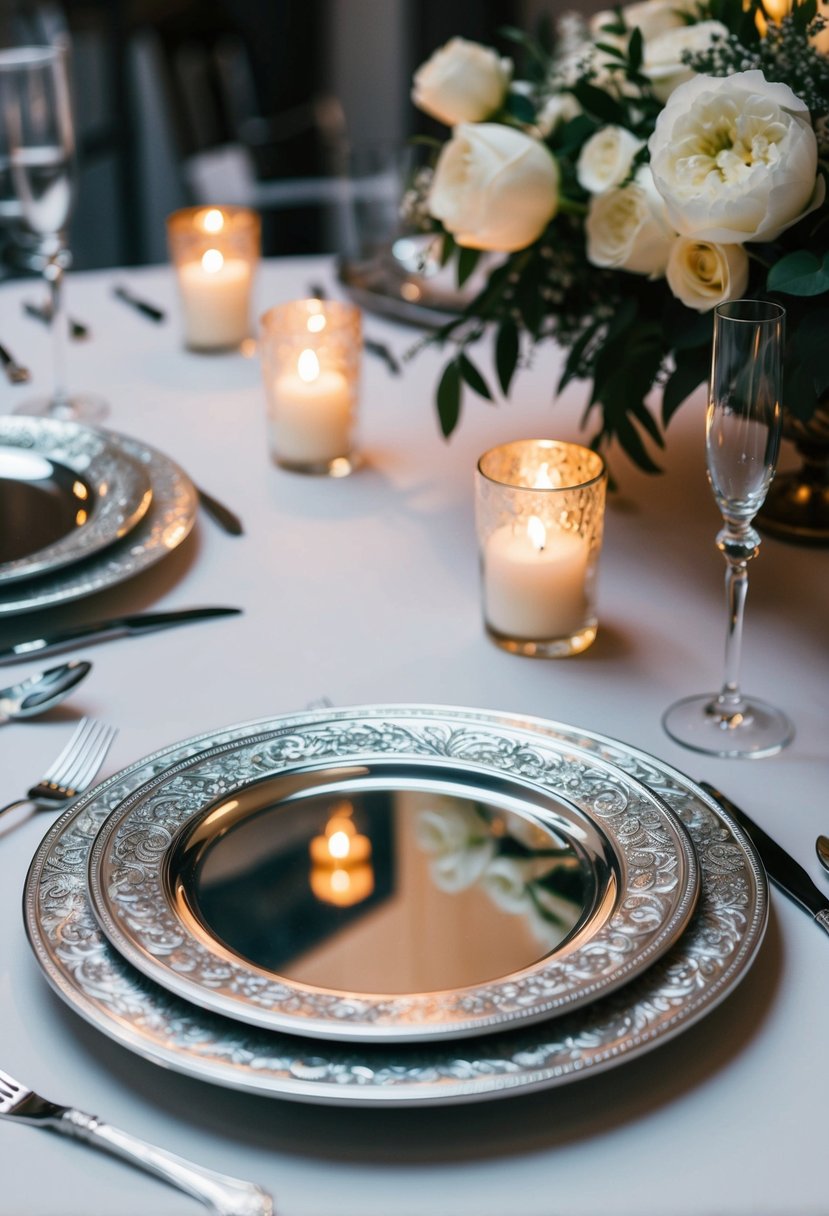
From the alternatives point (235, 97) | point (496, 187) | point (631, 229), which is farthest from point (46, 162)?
point (235, 97)

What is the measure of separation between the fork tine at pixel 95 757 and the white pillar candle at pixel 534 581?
29cm

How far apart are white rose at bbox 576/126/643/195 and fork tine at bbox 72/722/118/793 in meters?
0.53

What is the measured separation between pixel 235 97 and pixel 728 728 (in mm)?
2938

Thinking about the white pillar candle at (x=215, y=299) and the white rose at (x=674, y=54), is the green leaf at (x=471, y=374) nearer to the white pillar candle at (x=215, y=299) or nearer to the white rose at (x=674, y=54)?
the white rose at (x=674, y=54)

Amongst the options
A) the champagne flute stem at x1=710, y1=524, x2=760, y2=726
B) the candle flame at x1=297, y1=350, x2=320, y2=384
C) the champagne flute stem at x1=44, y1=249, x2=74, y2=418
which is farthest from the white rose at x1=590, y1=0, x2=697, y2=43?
the champagne flute stem at x1=44, y1=249, x2=74, y2=418

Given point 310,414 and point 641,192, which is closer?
point 641,192

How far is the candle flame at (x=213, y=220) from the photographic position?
63.7 inches

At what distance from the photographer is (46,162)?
4.43 feet

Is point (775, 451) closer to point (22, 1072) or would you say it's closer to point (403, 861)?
point (403, 861)

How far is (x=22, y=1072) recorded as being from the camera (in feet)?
2.04

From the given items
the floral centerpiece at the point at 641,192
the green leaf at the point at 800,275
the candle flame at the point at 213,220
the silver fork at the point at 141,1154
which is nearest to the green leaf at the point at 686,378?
the floral centerpiece at the point at 641,192

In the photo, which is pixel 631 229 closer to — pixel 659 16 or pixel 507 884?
pixel 659 16

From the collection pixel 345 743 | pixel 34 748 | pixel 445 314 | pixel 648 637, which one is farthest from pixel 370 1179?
pixel 445 314

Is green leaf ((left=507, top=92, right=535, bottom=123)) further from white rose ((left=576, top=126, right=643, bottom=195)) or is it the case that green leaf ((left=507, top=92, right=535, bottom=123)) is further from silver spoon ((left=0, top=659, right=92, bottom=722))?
silver spoon ((left=0, top=659, right=92, bottom=722))
